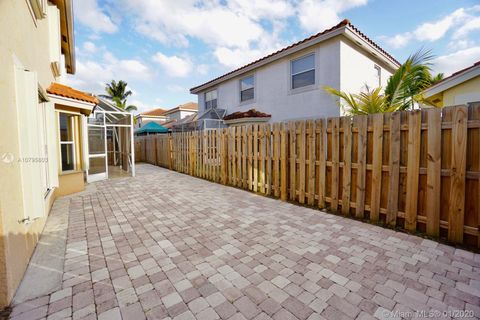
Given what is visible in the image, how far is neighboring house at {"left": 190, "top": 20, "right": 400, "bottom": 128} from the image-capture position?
8203 millimetres

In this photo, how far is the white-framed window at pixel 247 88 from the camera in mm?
11875

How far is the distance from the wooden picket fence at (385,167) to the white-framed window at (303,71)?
14.6ft

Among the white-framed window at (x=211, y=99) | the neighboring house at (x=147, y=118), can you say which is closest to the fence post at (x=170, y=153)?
the white-framed window at (x=211, y=99)

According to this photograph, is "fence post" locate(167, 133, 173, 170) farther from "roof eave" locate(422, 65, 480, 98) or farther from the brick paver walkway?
"roof eave" locate(422, 65, 480, 98)

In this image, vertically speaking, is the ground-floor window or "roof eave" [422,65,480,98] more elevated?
"roof eave" [422,65,480,98]

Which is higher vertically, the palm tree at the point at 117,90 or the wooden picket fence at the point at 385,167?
the palm tree at the point at 117,90

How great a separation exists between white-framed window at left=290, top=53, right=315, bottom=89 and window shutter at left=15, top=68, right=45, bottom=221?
8.78 meters

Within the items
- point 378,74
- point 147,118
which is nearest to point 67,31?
point 378,74

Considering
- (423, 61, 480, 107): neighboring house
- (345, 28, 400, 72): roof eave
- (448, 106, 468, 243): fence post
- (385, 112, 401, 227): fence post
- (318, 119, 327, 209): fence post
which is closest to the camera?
(448, 106, 468, 243): fence post

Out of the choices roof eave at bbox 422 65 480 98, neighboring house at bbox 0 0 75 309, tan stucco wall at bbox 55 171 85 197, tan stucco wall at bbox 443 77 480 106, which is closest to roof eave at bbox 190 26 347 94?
roof eave at bbox 422 65 480 98

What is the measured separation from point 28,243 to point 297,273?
341 centimetres

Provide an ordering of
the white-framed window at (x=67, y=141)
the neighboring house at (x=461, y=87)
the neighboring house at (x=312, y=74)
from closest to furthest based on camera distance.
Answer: the neighboring house at (x=461, y=87)
the white-framed window at (x=67, y=141)
the neighboring house at (x=312, y=74)

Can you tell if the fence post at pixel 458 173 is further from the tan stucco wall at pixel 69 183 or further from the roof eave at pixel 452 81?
the tan stucco wall at pixel 69 183

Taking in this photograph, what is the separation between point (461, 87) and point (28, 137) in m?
9.46
